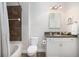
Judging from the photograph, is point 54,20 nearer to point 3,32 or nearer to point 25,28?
point 25,28

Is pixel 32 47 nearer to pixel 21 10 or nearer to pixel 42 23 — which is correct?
pixel 42 23

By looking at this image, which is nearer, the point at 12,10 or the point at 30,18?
the point at 12,10

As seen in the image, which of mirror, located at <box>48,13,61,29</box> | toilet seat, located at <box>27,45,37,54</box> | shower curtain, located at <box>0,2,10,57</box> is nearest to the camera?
shower curtain, located at <box>0,2,10,57</box>

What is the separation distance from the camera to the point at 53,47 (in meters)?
4.52

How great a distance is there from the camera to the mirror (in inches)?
186

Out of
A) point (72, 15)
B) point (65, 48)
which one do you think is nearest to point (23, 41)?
point (65, 48)

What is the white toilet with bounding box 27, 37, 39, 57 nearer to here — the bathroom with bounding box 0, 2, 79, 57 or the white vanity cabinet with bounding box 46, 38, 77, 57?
the bathroom with bounding box 0, 2, 79, 57

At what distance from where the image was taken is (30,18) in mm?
4652

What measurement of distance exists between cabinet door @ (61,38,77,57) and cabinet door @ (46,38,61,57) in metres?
0.17

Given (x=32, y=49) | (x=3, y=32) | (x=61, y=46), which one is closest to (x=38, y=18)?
(x=32, y=49)

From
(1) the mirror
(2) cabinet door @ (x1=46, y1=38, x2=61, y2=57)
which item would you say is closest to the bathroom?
(1) the mirror

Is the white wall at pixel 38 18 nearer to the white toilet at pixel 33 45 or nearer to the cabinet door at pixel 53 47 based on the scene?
the white toilet at pixel 33 45

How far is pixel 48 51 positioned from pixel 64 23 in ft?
3.51

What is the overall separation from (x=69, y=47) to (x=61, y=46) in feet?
0.86
